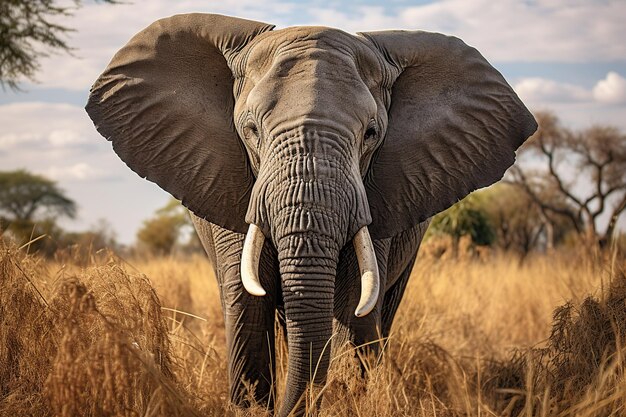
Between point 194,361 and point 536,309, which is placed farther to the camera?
point 536,309

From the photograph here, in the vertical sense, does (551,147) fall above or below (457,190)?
above

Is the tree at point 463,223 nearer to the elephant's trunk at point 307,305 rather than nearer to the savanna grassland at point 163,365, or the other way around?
the savanna grassland at point 163,365

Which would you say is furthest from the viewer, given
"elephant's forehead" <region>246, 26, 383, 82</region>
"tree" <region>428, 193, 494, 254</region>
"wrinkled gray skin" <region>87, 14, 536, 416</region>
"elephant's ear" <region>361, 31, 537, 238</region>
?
"tree" <region>428, 193, 494, 254</region>

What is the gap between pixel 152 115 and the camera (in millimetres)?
5520

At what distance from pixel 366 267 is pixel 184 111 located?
4.70 feet

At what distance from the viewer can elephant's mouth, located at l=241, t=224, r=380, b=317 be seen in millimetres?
4656

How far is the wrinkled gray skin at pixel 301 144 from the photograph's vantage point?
182 inches

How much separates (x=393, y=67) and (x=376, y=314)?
1349 mm

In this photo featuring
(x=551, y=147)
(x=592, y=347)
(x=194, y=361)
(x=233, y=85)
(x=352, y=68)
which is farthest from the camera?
(x=551, y=147)

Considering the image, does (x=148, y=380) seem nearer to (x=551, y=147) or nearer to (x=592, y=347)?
(x=592, y=347)

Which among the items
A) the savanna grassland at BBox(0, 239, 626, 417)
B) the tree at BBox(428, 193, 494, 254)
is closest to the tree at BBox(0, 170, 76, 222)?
the tree at BBox(428, 193, 494, 254)

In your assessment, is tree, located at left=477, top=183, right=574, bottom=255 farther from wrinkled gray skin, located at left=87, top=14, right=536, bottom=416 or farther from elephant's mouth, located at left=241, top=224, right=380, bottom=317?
elephant's mouth, located at left=241, top=224, right=380, bottom=317

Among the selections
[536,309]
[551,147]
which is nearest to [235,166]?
[536,309]

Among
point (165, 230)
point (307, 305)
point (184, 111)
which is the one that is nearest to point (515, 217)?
point (165, 230)
